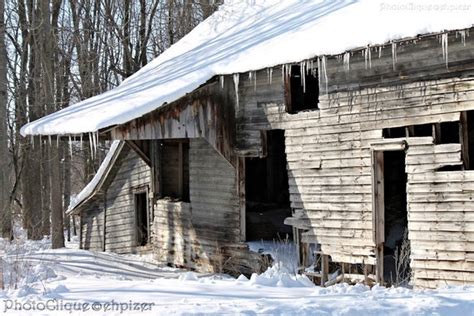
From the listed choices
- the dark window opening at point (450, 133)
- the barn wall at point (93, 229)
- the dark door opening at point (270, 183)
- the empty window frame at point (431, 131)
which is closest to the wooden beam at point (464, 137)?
the empty window frame at point (431, 131)

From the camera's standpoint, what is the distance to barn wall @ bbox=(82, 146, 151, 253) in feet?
57.0

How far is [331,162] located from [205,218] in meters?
4.20

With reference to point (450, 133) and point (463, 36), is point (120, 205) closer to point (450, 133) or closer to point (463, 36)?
point (450, 133)

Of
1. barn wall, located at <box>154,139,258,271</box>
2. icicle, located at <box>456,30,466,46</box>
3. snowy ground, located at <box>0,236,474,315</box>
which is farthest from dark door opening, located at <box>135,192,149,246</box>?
icicle, located at <box>456,30,466,46</box>

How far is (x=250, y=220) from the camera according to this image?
45.7ft

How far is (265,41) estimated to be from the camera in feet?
40.6

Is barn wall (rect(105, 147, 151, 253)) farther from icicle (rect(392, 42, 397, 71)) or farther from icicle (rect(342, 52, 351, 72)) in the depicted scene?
icicle (rect(392, 42, 397, 71))

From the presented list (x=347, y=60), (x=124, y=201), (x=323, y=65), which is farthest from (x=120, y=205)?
(x=347, y=60)

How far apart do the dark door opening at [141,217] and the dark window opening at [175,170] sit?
5.05 ft

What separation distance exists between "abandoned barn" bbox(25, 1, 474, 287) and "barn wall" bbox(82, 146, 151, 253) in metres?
0.97

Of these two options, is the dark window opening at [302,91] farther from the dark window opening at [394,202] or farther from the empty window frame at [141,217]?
the empty window frame at [141,217]

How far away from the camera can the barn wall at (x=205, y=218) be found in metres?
12.9

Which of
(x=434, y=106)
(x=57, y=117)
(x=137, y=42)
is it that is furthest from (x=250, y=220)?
(x=137, y=42)

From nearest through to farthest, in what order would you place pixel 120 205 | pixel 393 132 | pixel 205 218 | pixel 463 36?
pixel 463 36 < pixel 393 132 < pixel 205 218 < pixel 120 205
